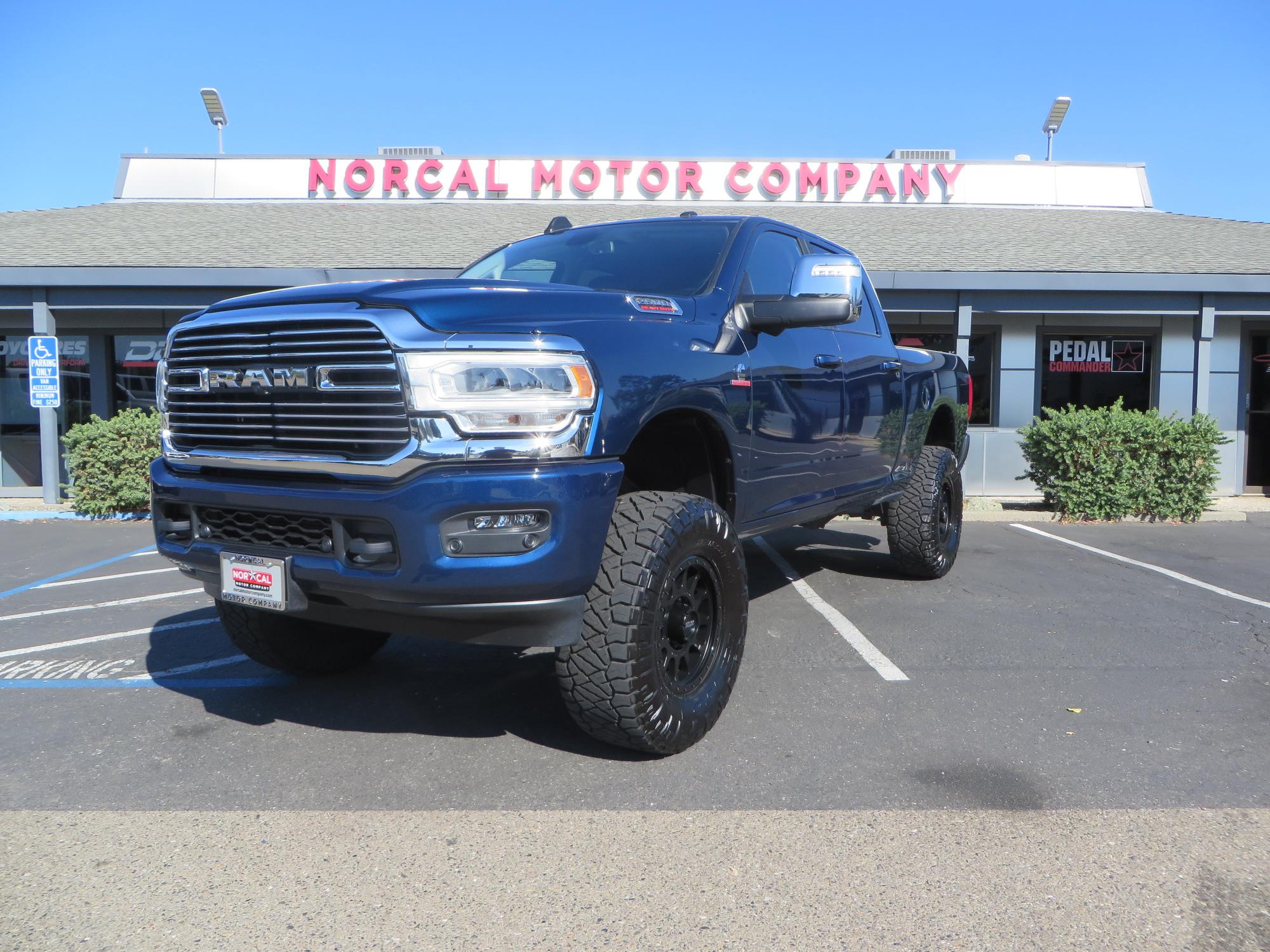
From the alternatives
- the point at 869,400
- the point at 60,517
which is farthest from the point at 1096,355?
the point at 60,517

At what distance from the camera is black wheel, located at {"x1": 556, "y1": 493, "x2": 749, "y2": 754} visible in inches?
118

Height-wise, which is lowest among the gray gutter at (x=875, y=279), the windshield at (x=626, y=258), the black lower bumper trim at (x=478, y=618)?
the black lower bumper trim at (x=478, y=618)

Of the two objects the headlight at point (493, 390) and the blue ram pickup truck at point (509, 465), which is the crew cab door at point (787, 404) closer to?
the blue ram pickup truck at point (509, 465)

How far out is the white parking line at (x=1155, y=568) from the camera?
20.3 feet

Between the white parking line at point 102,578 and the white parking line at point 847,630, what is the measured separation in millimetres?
4730

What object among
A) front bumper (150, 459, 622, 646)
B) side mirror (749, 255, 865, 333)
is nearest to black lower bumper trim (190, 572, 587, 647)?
front bumper (150, 459, 622, 646)

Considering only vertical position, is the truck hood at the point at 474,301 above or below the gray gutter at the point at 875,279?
below

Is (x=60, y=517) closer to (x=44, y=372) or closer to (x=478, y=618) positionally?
(x=44, y=372)

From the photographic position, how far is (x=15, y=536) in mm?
9406

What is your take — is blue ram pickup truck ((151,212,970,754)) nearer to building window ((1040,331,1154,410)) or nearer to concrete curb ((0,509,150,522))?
concrete curb ((0,509,150,522))

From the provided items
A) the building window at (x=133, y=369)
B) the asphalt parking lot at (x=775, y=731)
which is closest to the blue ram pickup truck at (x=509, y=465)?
the asphalt parking lot at (x=775, y=731)

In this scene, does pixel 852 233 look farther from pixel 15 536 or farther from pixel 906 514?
pixel 15 536

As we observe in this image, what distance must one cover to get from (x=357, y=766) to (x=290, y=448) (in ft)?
3.86

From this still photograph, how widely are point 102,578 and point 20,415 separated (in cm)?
894
